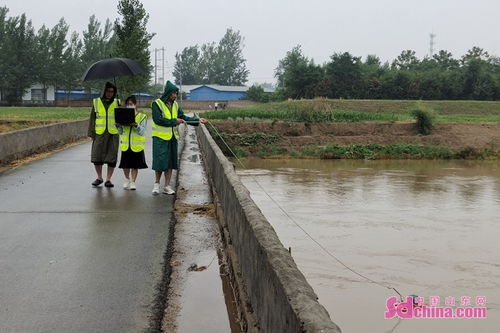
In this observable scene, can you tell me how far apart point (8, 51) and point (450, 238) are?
69.2 meters

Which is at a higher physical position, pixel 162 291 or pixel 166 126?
pixel 166 126

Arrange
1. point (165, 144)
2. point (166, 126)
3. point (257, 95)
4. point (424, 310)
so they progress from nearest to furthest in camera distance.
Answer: point (424, 310) → point (166, 126) → point (165, 144) → point (257, 95)

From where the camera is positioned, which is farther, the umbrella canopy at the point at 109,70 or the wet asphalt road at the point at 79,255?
the umbrella canopy at the point at 109,70

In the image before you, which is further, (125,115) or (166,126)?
(125,115)

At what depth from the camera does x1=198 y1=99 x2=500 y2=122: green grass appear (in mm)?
40103

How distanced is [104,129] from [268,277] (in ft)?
20.8

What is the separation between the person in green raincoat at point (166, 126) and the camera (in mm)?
8602

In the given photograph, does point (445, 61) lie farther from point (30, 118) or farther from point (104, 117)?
point (104, 117)

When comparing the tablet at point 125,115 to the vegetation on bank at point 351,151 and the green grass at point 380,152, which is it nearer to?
the vegetation on bank at point 351,151

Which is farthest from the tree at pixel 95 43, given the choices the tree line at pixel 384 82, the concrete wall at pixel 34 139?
the concrete wall at pixel 34 139

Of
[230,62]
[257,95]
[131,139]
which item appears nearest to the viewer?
[131,139]

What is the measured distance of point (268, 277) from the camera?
3.79 meters

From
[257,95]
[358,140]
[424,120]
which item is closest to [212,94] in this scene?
[257,95]

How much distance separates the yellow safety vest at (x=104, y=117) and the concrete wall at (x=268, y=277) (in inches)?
144
